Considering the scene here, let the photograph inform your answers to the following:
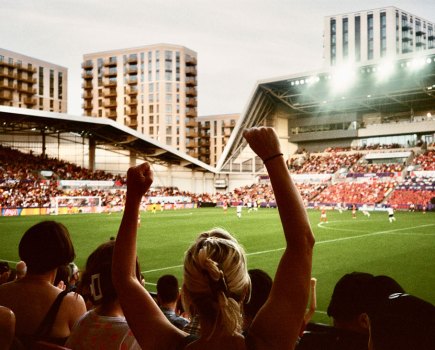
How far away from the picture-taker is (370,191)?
186ft

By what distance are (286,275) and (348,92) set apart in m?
67.0

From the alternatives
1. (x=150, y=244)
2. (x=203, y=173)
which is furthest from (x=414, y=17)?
(x=150, y=244)

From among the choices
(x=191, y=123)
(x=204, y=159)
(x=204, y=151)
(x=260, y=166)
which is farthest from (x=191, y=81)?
(x=260, y=166)

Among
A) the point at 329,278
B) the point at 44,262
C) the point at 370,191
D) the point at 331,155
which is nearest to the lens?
the point at 44,262

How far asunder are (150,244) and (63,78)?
98.2 m

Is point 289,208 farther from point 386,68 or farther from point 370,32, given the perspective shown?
point 370,32

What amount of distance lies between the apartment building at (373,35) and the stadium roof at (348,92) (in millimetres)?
33496

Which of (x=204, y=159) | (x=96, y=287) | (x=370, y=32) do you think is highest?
(x=370, y=32)

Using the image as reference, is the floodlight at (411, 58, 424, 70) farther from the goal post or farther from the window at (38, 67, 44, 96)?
the window at (38, 67, 44, 96)

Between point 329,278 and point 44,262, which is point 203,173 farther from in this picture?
point 44,262

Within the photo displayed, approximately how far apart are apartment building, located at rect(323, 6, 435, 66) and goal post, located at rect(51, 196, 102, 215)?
67990mm

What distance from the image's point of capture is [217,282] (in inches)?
77.5

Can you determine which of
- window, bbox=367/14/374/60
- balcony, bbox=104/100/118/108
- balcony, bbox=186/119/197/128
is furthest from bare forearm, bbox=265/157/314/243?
balcony, bbox=104/100/118/108

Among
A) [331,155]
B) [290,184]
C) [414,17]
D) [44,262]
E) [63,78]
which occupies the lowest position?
[44,262]
